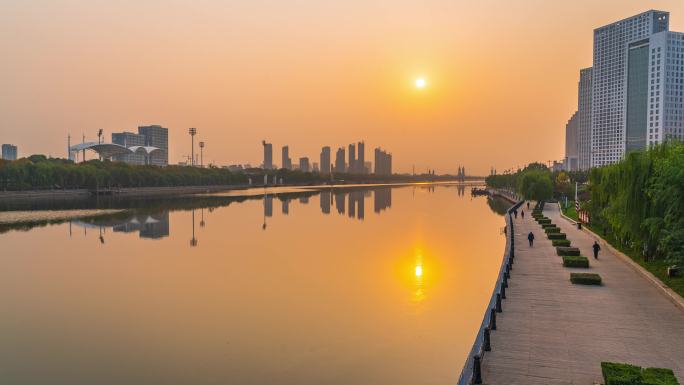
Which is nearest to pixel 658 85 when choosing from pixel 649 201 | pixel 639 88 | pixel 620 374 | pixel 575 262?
pixel 639 88

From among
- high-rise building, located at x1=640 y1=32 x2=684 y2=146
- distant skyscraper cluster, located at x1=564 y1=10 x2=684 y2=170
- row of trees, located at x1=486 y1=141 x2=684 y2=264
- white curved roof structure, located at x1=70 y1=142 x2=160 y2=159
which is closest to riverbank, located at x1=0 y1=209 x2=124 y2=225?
row of trees, located at x1=486 y1=141 x2=684 y2=264

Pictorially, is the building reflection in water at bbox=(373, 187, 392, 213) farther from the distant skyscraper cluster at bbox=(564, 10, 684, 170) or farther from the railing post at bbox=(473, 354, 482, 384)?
the distant skyscraper cluster at bbox=(564, 10, 684, 170)

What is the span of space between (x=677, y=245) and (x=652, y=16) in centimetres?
20672

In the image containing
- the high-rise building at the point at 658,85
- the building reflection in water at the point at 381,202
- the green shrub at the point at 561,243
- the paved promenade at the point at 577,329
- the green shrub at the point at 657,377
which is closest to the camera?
the green shrub at the point at 657,377

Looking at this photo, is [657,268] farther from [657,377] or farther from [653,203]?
[657,377]

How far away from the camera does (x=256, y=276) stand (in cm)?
2480

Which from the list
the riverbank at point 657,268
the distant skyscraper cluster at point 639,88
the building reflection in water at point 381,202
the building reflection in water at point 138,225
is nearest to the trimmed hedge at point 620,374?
the riverbank at point 657,268

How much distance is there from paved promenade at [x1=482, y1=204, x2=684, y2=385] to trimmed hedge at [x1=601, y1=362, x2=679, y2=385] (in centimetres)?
74

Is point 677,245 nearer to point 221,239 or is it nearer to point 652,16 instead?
point 221,239

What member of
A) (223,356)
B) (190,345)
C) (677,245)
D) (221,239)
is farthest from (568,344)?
(221,239)

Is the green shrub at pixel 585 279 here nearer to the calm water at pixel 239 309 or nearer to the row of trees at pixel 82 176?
the calm water at pixel 239 309

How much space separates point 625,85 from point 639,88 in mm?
8368

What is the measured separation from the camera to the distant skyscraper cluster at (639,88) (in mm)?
160625

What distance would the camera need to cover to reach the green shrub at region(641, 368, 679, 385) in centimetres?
884
